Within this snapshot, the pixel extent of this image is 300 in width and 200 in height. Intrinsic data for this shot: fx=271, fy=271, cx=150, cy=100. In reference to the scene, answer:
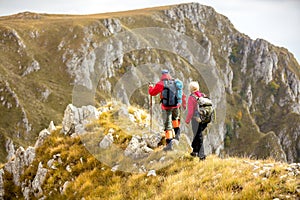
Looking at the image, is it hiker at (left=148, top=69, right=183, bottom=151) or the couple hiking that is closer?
the couple hiking

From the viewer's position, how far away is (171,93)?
11656mm

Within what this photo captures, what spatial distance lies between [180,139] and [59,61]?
542 feet

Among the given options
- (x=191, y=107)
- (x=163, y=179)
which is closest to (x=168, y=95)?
(x=191, y=107)

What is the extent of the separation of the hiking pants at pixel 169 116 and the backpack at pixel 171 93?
42 centimetres

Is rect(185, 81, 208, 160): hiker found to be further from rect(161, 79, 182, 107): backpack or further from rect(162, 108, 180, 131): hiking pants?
rect(162, 108, 180, 131): hiking pants

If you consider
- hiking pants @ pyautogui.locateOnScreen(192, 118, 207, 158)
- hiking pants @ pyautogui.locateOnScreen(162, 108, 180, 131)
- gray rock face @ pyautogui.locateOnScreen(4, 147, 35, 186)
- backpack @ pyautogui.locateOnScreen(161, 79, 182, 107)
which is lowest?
gray rock face @ pyautogui.locateOnScreen(4, 147, 35, 186)

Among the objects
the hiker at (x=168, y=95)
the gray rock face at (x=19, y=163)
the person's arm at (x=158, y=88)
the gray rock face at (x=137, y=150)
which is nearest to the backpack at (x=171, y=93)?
the hiker at (x=168, y=95)

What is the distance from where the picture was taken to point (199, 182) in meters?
8.88

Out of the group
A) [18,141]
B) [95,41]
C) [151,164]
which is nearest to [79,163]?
[151,164]

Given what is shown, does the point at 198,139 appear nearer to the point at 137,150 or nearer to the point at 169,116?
the point at 169,116

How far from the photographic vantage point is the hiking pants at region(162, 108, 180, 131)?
1178 cm

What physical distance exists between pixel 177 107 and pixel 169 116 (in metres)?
0.56

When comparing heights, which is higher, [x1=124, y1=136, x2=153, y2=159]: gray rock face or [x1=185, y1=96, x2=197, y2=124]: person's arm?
[x1=185, y1=96, x2=197, y2=124]: person's arm

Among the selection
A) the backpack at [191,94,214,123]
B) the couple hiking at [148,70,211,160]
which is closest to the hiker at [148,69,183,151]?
the couple hiking at [148,70,211,160]
